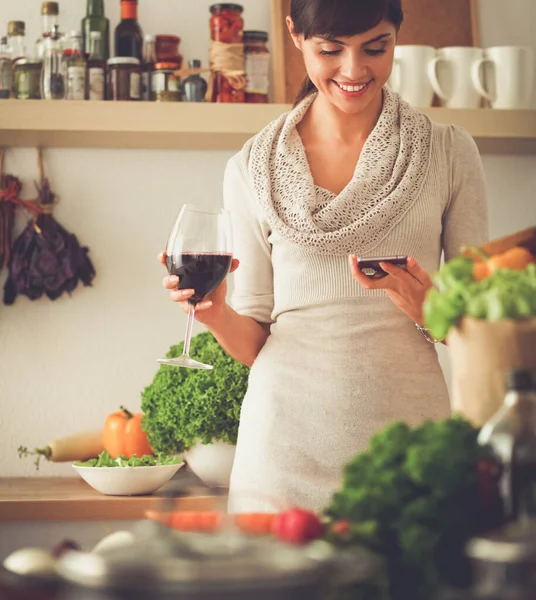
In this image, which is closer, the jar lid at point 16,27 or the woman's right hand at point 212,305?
the woman's right hand at point 212,305

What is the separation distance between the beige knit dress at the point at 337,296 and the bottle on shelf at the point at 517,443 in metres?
0.78

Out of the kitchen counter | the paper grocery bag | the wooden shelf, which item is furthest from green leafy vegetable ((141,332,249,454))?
the paper grocery bag

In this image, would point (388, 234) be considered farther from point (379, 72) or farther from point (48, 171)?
point (48, 171)

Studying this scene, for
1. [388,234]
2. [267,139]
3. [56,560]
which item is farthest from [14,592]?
[267,139]

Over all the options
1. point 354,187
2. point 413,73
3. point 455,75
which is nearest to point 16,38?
point 413,73

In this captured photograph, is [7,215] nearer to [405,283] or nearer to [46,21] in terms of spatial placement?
Answer: [46,21]

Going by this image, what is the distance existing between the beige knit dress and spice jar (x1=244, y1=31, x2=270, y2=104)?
795mm

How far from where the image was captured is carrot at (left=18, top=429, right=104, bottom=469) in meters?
2.37

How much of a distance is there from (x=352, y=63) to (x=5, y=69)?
122 centimetres

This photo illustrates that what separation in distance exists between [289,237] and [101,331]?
3.74 ft

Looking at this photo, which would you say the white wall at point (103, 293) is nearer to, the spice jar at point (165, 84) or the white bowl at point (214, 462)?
the spice jar at point (165, 84)

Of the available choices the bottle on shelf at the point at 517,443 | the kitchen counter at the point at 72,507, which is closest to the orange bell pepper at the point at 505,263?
the bottle on shelf at the point at 517,443

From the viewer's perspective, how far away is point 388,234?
1.53m

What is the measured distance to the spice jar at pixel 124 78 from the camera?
2354mm
